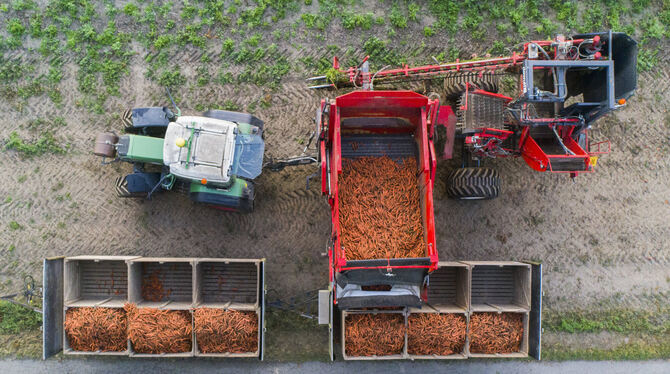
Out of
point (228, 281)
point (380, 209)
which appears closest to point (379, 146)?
point (380, 209)

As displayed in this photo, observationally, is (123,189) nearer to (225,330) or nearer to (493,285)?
(225,330)

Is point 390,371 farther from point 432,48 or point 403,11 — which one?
point 403,11

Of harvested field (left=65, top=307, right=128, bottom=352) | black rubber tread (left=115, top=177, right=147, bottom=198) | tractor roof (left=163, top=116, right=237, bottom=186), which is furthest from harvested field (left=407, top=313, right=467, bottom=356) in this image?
black rubber tread (left=115, top=177, right=147, bottom=198)

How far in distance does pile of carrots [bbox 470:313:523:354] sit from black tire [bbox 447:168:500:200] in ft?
7.04

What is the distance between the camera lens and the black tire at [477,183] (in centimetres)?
703

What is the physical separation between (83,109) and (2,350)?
4910 millimetres

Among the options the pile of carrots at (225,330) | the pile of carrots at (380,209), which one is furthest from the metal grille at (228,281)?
the pile of carrots at (380,209)

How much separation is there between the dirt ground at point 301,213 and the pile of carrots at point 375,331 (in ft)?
4.09

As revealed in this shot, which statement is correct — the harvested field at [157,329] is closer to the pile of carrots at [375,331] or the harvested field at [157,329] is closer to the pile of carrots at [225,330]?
the pile of carrots at [225,330]

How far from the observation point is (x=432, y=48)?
791 cm

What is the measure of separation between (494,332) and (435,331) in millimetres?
1085

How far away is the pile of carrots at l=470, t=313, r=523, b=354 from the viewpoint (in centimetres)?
688

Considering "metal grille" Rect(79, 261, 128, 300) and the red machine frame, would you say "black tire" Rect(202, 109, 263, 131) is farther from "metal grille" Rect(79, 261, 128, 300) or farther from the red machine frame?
"metal grille" Rect(79, 261, 128, 300)

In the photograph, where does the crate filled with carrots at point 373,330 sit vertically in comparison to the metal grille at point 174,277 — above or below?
below
